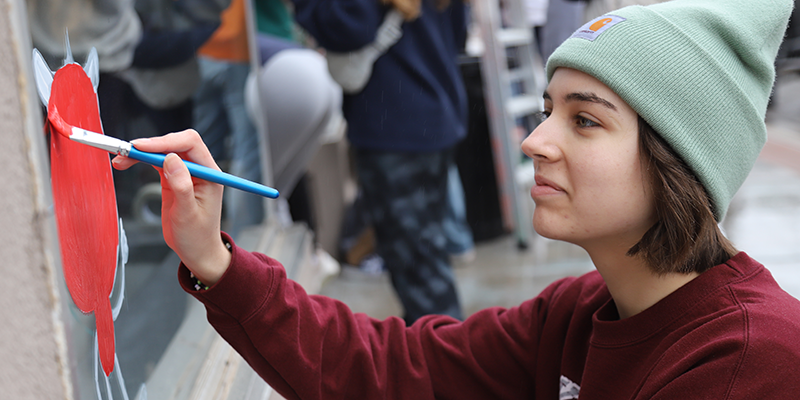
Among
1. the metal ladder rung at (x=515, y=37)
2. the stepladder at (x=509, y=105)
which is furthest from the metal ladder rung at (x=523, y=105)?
the metal ladder rung at (x=515, y=37)

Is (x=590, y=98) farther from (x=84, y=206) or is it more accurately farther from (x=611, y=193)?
(x=84, y=206)

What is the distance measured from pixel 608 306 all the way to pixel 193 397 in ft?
Result: 2.59

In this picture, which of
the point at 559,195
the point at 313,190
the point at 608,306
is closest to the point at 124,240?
the point at 559,195

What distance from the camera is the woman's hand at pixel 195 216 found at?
32.6 inches

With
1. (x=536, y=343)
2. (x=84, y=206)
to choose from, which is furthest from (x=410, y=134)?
(x=84, y=206)

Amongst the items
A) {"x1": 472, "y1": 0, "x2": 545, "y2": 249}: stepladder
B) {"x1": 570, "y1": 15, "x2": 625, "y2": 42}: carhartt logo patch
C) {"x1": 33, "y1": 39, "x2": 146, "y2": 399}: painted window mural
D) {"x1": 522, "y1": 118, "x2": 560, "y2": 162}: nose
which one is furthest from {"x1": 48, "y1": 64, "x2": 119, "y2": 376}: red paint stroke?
{"x1": 472, "y1": 0, "x2": 545, "y2": 249}: stepladder

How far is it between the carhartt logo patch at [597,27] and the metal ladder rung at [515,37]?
109 inches

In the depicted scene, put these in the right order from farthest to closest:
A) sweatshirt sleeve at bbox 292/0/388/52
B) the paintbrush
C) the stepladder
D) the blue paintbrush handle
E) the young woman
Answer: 1. the stepladder
2. sweatshirt sleeve at bbox 292/0/388/52
3. the young woman
4. the blue paintbrush handle
5. the paintbrush

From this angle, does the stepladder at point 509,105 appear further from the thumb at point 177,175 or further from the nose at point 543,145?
the thumb at point 177,175

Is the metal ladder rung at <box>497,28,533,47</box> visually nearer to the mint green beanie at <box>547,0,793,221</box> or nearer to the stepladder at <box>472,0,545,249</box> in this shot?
the stepladder at <box>472,0,545,249</box>

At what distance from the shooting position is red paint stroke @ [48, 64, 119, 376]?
2.29ft

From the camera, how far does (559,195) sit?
1034mm

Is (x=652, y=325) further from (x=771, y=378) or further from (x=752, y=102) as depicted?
(x=752, y=102)

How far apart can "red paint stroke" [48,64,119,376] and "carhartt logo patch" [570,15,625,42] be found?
0.75 meters
